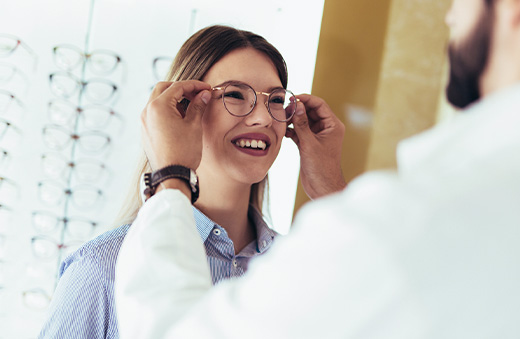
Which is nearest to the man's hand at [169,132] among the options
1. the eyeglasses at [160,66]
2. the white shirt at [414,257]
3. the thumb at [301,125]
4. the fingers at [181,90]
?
the fingers at [181,90]

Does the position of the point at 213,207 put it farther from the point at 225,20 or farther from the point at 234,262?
the point at 225,20

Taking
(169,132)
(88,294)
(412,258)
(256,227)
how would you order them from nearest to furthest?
(412,258)
(169,132)
(88,294)
(256,227)

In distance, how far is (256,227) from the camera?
136 cm

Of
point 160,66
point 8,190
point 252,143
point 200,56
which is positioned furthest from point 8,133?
point 252,143

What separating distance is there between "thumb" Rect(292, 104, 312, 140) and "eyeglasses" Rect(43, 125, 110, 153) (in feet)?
1.96

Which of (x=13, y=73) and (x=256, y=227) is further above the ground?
(x=13, y=73)

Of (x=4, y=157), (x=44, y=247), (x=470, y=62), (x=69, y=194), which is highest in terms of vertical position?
(x=470, y=62)

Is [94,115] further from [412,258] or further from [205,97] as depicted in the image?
[412,258]

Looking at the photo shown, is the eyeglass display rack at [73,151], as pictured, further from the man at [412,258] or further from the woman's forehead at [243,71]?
the man at [412,258]

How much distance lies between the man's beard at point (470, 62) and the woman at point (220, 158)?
0.53 meters

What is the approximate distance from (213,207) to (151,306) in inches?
27.3

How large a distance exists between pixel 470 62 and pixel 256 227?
2.87ft

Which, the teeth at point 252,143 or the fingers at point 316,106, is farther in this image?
the fingers at point 316,106

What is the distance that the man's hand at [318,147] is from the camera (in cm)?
134
